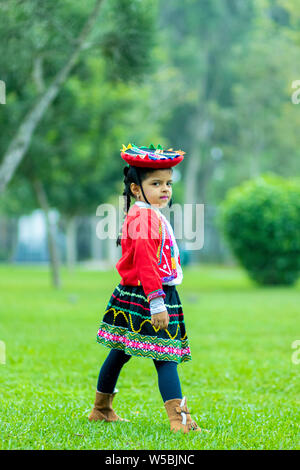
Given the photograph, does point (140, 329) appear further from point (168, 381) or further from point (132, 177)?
point (132, 177)

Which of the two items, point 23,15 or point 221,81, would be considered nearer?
point 23,15

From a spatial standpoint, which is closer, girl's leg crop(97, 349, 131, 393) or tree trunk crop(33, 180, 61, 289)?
girl's leg crop(97, 349, 131, 393)

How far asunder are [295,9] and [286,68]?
9.63 metres

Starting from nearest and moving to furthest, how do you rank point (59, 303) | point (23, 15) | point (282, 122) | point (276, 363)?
point (276, 363) < point (23, 15) < point (59, 303) < point (282, 122)

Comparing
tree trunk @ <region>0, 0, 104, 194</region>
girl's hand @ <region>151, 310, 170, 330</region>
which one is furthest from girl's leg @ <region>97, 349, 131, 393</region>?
tree trunk @ <region>0, 0, 104, 194</region>

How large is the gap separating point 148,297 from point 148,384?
6.83ft

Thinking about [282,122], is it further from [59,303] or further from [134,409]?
[134,409]

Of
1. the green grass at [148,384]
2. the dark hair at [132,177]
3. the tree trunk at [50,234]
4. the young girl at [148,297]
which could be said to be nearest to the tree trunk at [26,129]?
the green grass at [148,384]

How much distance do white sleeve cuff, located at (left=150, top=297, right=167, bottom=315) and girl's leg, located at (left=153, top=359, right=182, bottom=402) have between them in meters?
0.33

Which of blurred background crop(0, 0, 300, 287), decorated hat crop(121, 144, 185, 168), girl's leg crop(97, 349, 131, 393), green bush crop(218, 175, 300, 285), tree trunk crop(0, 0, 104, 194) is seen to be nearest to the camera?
decorated hat crop(121, 144, 185, 168)

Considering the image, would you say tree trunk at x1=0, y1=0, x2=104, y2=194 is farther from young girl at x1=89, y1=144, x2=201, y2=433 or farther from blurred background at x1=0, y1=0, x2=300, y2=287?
young girl at x1=89, y1=144, x2=201, y2=433

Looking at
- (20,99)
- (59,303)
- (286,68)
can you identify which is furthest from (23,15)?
(286,68)

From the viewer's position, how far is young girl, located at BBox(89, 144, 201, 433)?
333 cm

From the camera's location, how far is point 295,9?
19562mm
